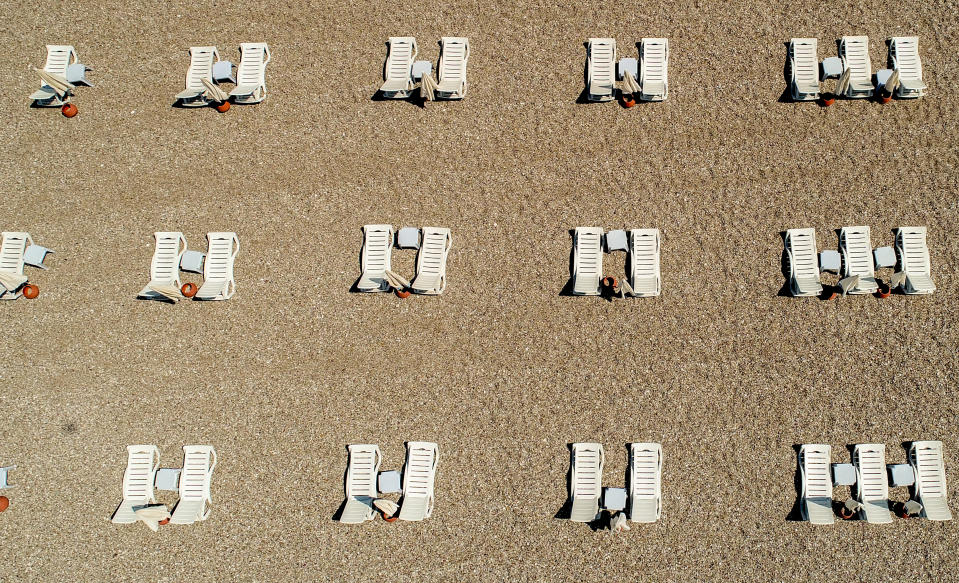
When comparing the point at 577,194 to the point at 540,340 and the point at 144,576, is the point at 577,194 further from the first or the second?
the point at 144,576

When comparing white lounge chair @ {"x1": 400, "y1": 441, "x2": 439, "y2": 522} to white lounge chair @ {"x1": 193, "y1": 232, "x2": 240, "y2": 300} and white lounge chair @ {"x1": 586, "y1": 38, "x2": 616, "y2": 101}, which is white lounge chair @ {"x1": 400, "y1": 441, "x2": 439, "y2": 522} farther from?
white lounge chair @ {"x1": 586, "y1": 38, "x2": 616, "y2": 101}

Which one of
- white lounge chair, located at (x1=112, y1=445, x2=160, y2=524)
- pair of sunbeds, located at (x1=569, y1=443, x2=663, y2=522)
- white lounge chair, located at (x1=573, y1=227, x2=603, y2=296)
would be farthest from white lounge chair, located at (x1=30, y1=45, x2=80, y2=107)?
pair of sunbeds, located at (x1=569, y1=443, x2=663, y2=522)

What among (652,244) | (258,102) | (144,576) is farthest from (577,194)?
(144,576)

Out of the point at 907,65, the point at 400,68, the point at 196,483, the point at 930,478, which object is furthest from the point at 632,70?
the point at 196,483

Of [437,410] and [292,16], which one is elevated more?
[292,16]

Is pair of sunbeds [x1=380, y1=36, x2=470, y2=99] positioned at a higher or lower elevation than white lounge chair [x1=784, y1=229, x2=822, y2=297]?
higher

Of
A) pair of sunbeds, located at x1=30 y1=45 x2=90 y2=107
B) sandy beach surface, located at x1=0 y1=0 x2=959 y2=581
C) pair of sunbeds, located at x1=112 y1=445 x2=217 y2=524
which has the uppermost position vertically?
pair of sunbeds, located at x1=30 y1=45 x2=90 y2=107

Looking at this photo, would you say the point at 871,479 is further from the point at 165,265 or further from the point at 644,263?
the point at 165,265
